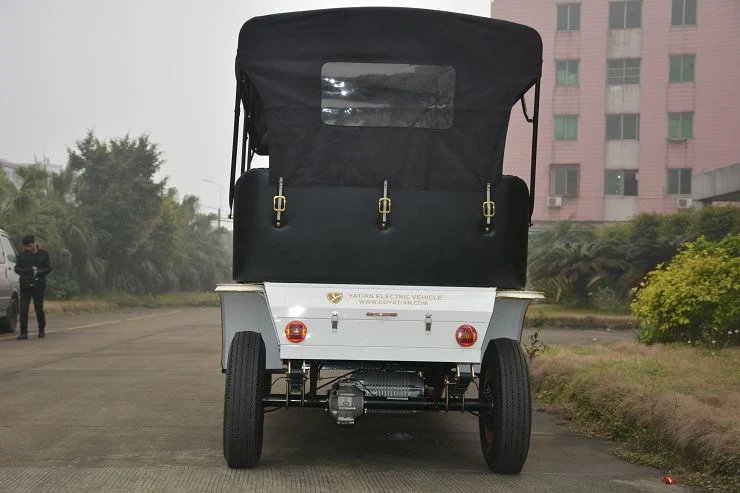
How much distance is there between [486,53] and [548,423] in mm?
3774

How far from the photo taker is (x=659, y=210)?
4844 centimetres

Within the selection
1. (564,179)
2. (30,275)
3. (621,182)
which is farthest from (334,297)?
(621,182)

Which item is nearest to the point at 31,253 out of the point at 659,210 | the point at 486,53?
the point at 486,53

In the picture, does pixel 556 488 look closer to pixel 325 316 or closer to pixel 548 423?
pixel 325 316

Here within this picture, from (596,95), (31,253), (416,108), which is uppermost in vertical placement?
(596,95)

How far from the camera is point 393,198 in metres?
6.98

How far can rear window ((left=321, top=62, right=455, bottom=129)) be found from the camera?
7.06m

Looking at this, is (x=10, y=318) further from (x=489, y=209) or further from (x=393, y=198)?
(x=489, y=209)

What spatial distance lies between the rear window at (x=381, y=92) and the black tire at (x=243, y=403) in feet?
5.63

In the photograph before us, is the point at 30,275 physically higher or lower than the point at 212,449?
higher

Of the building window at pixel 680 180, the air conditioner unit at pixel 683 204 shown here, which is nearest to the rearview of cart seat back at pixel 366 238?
the air conditioner unit at pixel 683 204

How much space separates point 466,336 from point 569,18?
45408 millimetres

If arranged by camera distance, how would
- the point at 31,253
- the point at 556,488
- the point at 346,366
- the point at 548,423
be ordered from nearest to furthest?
1. the point at 556,488
2. the point at 346,366
3. the point at 548,423
4. the point at 31,253

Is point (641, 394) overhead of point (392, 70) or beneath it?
beneath
